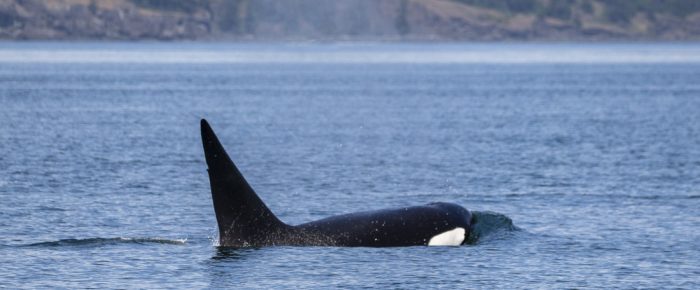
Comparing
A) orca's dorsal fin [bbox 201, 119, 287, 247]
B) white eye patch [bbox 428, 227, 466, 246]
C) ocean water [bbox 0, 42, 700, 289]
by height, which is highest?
orca's dorsal fin [bbox 201, 119, 287, 247]

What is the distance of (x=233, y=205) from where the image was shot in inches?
874

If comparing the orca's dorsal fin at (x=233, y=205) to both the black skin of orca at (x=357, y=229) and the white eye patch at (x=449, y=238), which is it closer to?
the black skin of orca at (x=357, y=229)

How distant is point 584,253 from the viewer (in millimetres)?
24562

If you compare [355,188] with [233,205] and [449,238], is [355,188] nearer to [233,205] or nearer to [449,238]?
[449,238]

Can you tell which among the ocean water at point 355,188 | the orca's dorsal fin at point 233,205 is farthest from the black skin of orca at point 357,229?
the ocean water at point 355,188

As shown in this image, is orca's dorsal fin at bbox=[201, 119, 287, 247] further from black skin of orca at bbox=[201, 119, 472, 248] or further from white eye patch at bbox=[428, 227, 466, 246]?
white eye patch at bbox=[428, 227, 466, 246]

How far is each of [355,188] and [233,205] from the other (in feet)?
45.8

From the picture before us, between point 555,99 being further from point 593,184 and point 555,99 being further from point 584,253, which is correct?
point 584,253

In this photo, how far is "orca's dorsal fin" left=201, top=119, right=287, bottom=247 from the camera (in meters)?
21.7

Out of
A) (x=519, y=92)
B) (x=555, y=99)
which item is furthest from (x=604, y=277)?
(x=519, y=92)

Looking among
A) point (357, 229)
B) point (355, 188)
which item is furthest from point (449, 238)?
point (355, 188)

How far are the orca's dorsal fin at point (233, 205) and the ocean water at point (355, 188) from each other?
0.90ft

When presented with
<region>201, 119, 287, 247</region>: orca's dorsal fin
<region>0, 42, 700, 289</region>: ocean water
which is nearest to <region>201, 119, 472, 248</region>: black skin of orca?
<region>201, 119, 287, 247</region>: orca's dorsal fin

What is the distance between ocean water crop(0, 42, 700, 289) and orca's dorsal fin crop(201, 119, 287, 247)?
273 mm
